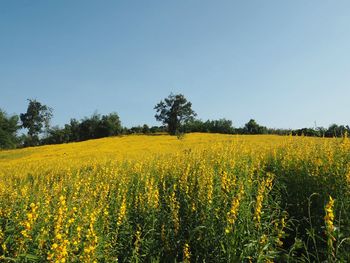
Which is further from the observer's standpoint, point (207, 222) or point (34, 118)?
point (34, 118)

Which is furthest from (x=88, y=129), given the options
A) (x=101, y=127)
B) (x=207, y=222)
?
(x=207, y=222)

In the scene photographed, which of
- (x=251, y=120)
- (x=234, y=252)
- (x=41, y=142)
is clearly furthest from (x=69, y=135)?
(x=234, y=252)

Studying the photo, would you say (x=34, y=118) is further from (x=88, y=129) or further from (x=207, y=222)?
(x=207, y=222)

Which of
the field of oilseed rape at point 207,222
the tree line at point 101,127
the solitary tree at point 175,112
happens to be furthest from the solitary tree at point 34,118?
the field of oilseed rape at point 207,222

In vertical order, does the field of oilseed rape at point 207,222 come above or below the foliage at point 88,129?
below

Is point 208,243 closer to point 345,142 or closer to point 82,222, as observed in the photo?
point 82,222

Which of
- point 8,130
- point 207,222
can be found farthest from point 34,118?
point 207,222

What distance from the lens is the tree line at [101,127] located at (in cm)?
5662

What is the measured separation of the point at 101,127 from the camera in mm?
68562

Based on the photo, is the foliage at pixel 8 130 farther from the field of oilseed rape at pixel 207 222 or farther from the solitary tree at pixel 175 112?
the field of oilseed rape at pixel 207 222

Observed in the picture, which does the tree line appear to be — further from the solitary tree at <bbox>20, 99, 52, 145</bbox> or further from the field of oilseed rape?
the field of oilseed rape

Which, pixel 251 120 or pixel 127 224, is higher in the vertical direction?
pixel 251 120

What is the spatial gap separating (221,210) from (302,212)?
1795mm

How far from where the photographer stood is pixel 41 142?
78.6m
